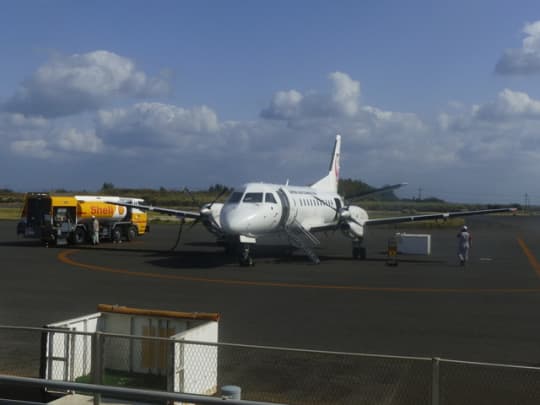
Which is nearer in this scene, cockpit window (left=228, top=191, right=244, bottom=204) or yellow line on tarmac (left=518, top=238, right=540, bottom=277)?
yellow line on tarmac (left=518, top=238, right=540, bottom=277)

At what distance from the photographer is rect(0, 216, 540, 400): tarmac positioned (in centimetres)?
1280

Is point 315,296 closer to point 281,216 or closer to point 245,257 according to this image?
point 245,257

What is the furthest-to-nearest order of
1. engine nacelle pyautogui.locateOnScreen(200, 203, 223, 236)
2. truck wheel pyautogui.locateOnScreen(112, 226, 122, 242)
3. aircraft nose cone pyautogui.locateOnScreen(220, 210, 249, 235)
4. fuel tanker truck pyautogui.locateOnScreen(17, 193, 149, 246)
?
truck wheel pyautogui.locateOnScreen(112, 226, 122, 242), fuel tanker truck pyautogui.locateOnScreen(17, 193, 149, 246), engine nacelle pyautogui.locateOnScreen(200, 203, 223, 236), aircraft nose cone pyautogui.locateOnScreen(220, 210, 249, 235)

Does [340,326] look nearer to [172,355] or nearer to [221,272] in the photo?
[172,355]

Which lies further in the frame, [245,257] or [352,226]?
[352,226]

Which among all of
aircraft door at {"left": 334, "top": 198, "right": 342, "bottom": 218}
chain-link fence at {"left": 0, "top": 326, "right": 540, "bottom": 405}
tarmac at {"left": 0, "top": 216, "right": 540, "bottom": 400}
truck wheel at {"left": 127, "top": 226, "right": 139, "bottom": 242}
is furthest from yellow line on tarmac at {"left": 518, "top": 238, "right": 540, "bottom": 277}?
truck wheel at {"left": 127, "top": 226, "right": 139, "bottom": 242}

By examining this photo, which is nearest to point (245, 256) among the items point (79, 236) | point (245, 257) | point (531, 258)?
point (245, 257)

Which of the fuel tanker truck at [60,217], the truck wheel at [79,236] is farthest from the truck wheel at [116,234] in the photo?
the truck wheel at [79,236]

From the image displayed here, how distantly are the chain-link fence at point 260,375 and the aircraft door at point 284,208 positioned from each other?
17.5 metres

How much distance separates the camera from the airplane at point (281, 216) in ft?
85.1

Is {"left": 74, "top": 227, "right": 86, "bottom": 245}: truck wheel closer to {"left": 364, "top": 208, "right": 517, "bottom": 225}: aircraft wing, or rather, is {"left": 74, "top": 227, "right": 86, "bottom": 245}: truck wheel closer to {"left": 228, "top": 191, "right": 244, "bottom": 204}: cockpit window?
{"left": 228, "top": 191, "right": 244, "bottom": 204}: cockpit window

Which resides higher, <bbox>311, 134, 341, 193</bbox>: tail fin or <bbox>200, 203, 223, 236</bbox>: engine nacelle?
<bbox>311, 134, 341, 193</bbox>: tail fin

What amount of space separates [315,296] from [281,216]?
962cm

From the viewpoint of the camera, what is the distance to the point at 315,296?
1861 cm
